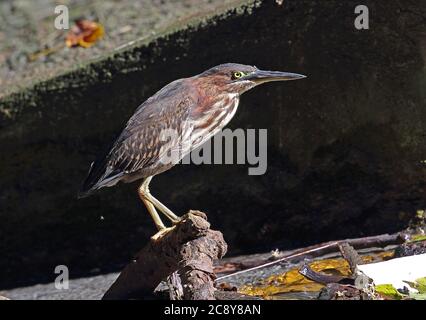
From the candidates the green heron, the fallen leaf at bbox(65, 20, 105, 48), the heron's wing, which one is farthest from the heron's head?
the fallen leaf at bbox(65, 20, 105, 48)

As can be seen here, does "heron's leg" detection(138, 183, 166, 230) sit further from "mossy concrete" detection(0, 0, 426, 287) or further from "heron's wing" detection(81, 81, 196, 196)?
"mossy concrete" detection(0, 0, 426, 287)

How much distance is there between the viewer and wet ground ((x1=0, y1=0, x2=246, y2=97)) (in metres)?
6.69

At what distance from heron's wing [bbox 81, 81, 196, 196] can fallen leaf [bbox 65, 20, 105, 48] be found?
1.92 metres

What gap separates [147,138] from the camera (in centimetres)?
538

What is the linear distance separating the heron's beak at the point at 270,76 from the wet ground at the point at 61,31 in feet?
3.36

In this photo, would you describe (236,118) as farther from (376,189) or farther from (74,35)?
(74,35)

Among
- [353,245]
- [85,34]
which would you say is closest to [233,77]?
[353,245]

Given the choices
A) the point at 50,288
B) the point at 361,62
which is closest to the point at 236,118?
the point at 361,62

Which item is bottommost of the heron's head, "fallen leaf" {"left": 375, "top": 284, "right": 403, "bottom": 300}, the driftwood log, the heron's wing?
"fallen leaf" {"left": 375, "top": 284, "right": 403, "bottom": 300}

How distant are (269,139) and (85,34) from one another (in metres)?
2.11

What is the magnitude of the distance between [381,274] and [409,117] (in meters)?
1.38

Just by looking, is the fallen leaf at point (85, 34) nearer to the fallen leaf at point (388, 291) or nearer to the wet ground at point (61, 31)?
the wet ground at point (61, 31)

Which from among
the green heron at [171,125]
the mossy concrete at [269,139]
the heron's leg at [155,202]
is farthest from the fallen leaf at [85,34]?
the heron's leg at [155,202]

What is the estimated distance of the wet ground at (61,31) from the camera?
6.69 m
